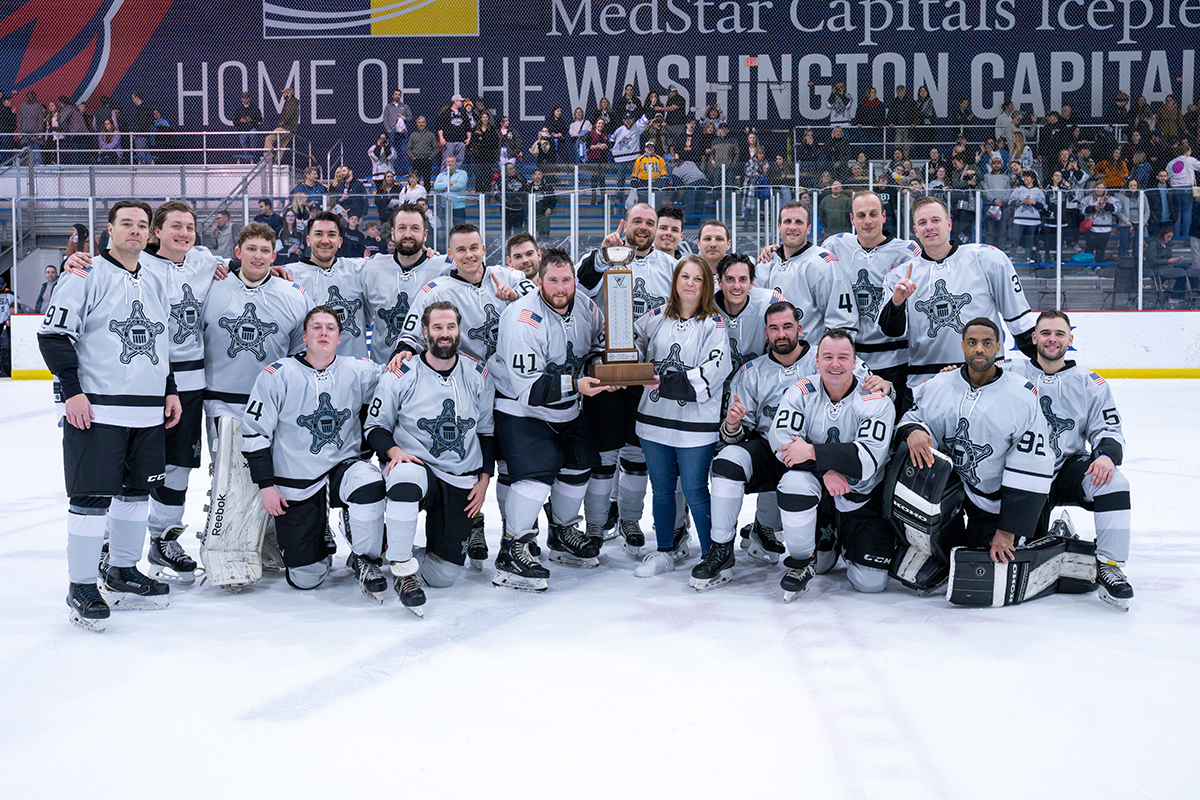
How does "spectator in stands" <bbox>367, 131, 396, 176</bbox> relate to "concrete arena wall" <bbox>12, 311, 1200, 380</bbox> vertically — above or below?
above

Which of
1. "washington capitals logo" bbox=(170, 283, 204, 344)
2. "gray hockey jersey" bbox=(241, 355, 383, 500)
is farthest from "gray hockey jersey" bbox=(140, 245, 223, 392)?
"gray hockey jersey" bbox=(241, 355, 383, 500)

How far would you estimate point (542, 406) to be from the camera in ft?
13.8

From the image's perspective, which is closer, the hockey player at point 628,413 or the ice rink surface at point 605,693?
the ice rink surface at point 605,693

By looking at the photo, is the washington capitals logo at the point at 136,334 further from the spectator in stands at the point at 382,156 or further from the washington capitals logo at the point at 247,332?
the spectator in stands at the point at 382,156

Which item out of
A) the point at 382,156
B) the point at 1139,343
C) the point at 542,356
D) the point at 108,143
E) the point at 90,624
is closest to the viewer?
the point at 90,624

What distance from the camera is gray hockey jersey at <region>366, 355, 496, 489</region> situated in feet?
13.1

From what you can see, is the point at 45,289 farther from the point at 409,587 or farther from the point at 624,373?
the point at 624,373

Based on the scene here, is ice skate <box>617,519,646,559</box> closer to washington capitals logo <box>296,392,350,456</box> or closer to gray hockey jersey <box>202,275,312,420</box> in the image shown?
washington capitals logo <box>296,392,350,456</box>

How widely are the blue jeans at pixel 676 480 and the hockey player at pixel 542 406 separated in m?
0.28

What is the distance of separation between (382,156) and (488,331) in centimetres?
1143

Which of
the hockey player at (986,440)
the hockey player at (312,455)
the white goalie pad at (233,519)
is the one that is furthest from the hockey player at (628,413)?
the white goalie pad at (233,519)

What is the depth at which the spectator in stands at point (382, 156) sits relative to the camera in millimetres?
14977

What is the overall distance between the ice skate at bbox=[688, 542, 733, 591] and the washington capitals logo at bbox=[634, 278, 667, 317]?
110 centimetres

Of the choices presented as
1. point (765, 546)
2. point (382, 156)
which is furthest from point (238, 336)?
point (382, 156)
